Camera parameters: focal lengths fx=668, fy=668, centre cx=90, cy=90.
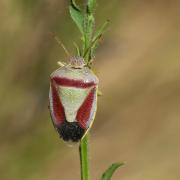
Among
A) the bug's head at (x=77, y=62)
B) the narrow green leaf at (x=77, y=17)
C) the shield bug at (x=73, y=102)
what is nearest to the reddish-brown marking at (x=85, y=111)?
the shield bug at (x=73, y=102)

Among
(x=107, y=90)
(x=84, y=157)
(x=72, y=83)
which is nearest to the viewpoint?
(x=84, y=157)

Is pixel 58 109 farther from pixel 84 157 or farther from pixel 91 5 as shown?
pixel 91 5

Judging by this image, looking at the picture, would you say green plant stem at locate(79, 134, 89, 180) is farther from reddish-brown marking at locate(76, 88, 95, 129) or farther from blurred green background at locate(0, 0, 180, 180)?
blurred green background at locate(0, 0, 180, 180)

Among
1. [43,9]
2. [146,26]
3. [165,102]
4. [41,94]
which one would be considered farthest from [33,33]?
[146,26]

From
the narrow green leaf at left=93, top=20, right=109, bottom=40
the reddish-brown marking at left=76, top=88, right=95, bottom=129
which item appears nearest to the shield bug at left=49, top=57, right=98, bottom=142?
the reddish-brown marking at left=76, top=88, right=95, bottom=129

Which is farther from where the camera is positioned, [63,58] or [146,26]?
[146,26]

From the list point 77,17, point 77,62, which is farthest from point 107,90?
point 77,17

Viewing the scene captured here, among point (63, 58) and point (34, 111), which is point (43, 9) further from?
point (34, 111)
